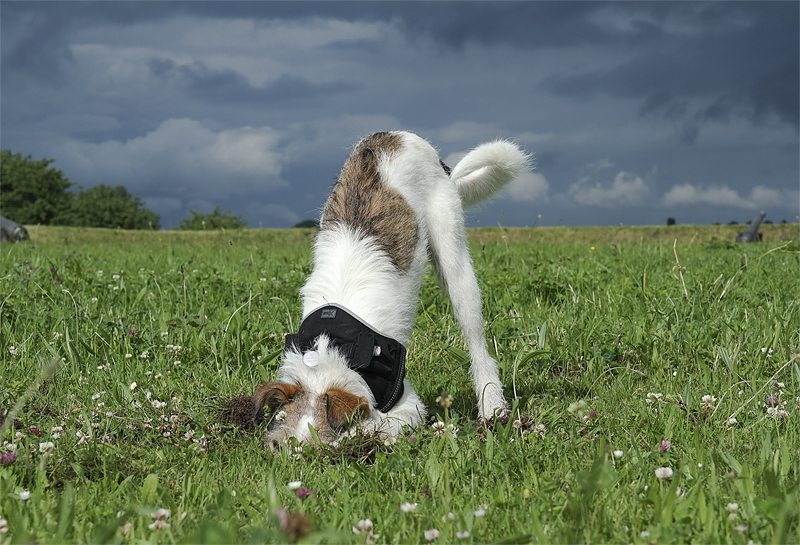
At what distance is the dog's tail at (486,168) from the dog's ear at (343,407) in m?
2.67

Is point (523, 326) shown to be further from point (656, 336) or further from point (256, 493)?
point (256, 493)

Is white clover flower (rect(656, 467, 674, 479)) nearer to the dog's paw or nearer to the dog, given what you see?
the dog

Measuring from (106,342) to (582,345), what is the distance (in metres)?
3.88

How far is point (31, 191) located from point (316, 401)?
69.1 metres

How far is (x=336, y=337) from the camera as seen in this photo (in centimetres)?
392

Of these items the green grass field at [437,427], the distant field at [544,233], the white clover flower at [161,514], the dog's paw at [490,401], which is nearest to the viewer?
the white clover flower at [161,514]

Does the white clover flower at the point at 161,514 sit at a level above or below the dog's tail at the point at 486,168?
below

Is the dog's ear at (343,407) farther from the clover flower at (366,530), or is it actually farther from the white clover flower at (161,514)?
the white clover flower at (161,514)

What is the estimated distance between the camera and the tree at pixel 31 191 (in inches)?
2445

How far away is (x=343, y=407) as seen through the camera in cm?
339

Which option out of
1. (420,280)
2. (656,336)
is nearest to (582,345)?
(656,336)

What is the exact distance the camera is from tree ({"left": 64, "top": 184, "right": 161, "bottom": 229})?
65812 mm

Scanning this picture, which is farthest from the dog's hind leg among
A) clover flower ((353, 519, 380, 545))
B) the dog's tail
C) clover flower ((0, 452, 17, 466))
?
clover flower ((0, 452, 17, 466))

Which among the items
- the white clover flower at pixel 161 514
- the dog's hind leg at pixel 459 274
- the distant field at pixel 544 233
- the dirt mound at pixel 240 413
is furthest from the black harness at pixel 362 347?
the distant field at pixel 544 233
